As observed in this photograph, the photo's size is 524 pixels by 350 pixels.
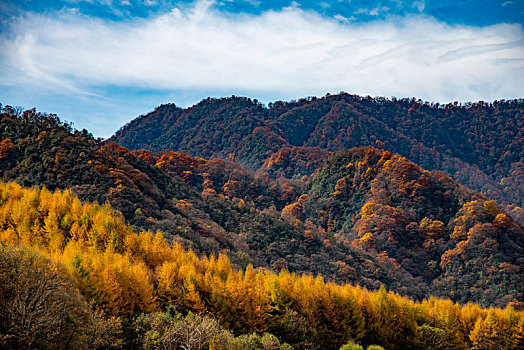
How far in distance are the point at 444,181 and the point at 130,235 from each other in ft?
429

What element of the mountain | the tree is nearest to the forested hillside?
the tree

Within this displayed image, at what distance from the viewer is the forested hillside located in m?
32.4

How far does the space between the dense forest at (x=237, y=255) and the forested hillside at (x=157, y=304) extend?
21 cm

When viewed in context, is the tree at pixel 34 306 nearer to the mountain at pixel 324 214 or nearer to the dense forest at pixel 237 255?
the dense forest at pixel 237 255

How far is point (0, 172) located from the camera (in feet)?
317

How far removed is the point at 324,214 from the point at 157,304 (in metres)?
130

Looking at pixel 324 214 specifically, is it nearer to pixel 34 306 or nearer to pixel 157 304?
pixel 157 304

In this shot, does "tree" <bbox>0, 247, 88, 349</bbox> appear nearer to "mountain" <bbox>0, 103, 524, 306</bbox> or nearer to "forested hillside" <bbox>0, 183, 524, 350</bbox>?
"forested hillside" <bbox>0, 183, 524, 350</bbox>

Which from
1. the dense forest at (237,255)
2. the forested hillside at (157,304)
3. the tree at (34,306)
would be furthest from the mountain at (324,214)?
the tree at (34,306)

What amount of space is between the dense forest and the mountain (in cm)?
50

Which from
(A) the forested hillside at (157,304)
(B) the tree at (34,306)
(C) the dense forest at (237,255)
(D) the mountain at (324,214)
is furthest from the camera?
(D) the mountain at (324,214)

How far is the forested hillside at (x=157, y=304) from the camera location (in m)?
32.4

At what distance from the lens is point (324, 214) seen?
175625mm

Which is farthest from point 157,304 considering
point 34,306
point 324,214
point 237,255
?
point 324,214
